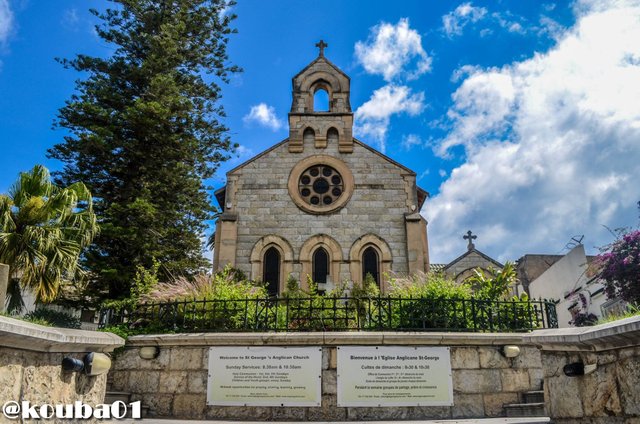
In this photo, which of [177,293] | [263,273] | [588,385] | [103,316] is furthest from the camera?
[263,273]

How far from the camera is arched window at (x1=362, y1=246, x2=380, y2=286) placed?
61.2 ft

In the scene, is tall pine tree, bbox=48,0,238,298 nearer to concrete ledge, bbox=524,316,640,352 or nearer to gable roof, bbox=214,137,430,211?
gable roof, bbox=214,137,430,211

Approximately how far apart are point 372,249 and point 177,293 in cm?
889

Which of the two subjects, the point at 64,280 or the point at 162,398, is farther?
the point at 64,280

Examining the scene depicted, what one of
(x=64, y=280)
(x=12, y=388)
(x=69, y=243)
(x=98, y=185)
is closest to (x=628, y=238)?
(x=12, y=388)

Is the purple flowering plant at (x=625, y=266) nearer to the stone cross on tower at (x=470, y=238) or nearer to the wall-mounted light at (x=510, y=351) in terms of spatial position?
the wall-mounted light at (x=510, y=351)

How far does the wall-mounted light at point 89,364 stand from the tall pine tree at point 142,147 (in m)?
11.2

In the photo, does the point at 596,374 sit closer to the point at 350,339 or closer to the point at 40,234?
the point at 350,339

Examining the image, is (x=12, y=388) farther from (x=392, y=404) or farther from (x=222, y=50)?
(x=222, y=50)

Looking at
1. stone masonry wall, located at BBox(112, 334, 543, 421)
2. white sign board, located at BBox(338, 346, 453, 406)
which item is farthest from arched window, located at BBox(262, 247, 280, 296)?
white sign board, located at BBox(338, 346, 453, 406)

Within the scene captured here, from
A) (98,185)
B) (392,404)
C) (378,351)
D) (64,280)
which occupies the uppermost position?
(98,185)

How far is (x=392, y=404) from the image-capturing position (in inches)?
361

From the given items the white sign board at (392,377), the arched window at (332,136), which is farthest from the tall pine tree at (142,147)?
the white sign board at (392,377)

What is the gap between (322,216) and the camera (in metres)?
19.2
